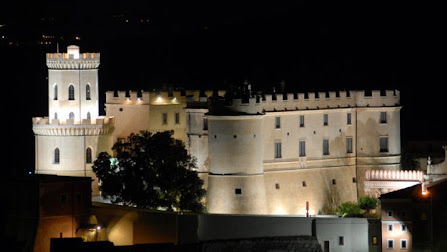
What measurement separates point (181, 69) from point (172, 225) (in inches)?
2550

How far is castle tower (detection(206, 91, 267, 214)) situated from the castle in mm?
1345

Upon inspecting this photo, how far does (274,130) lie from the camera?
80.1 meters

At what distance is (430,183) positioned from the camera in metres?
74.6

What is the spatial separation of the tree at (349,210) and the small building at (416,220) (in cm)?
526

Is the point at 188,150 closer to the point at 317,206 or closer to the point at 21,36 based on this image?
the point at 317,206

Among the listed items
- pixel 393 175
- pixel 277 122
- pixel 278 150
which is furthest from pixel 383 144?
pixel 277 122

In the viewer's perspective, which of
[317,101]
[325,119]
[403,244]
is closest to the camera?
[403,244]

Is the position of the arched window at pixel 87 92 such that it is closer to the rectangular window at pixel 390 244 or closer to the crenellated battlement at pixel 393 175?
the crenellated battlement at pixel 393 175

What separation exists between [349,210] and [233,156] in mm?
6278

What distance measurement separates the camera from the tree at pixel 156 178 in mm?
75812

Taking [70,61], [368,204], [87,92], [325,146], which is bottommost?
[368,204]

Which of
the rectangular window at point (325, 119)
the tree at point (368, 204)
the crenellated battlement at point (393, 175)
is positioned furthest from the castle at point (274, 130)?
the tree at point (368, 204)

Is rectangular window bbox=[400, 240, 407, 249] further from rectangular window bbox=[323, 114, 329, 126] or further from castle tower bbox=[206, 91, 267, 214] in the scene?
rectangular window bbox=[323, 114, 329, 126]

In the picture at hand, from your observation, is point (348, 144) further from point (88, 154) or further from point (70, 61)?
point (70, 61)
